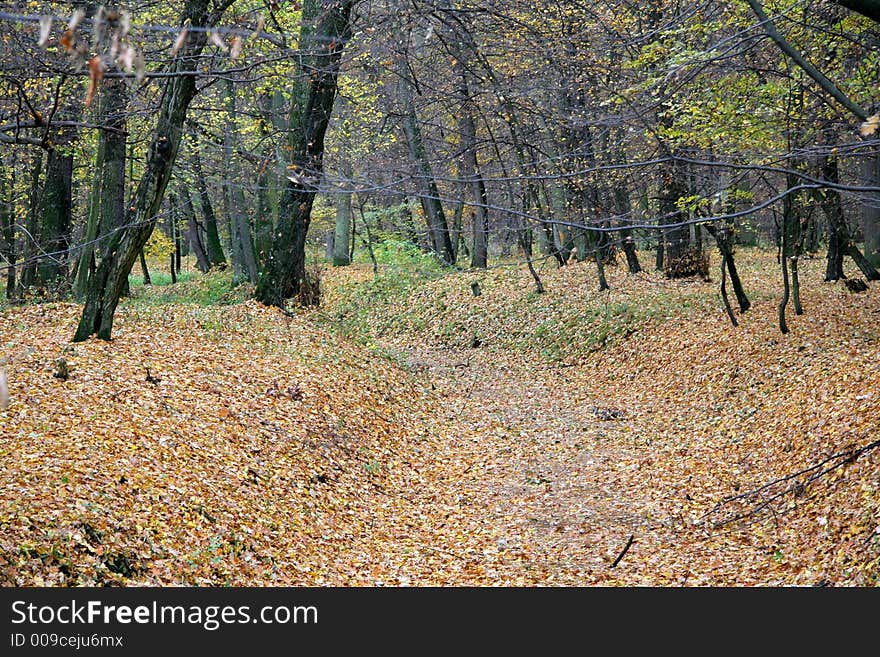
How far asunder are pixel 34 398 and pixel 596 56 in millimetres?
12310

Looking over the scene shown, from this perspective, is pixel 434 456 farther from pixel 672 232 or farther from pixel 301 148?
pixel 672 232

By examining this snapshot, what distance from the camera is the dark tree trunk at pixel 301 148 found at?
13.9 m

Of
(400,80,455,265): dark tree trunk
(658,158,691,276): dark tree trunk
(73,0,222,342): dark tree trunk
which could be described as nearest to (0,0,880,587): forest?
(73,0,222,342): dark tree trunk

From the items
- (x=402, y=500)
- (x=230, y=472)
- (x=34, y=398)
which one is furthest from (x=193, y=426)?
(x=402, y=500)

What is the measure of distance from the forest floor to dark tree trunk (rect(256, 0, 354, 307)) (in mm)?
855

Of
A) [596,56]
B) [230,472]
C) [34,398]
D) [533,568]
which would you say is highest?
[596,56]

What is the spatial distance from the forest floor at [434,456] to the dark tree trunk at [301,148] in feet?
2.81

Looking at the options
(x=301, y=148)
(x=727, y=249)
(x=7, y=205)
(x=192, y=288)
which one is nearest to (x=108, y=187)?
(x=301, y=148)

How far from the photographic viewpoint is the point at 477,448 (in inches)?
439

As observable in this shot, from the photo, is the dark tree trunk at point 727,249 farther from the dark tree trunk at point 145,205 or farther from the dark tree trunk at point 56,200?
the dark tree trunk at point 56,200

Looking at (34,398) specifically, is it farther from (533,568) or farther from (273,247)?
(273,247)

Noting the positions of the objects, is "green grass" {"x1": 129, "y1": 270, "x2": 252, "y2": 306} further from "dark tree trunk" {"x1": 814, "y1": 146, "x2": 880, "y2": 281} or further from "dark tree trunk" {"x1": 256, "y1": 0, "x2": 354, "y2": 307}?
"dark tree trunk" {"x1": 814, "y1": 146, "x2": 880, "y2": 281}

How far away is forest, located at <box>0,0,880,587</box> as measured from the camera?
6129 mm

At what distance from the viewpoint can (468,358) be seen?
58.8 feet
